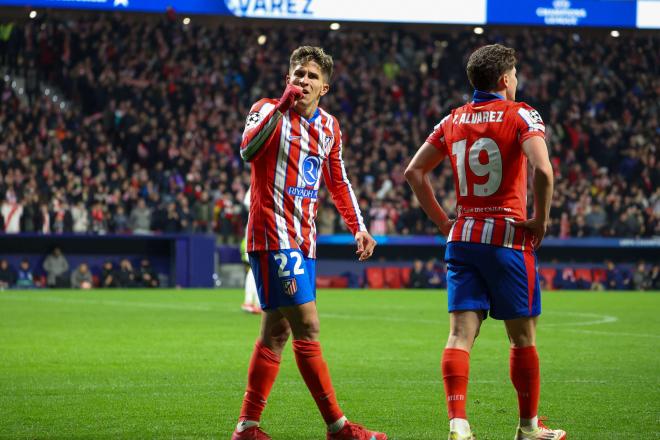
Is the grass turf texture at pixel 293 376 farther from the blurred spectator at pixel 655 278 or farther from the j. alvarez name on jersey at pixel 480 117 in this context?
the blurred spectator at pixel 655 278

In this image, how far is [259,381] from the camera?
6094 mm

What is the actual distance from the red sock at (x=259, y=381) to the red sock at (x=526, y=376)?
135cm

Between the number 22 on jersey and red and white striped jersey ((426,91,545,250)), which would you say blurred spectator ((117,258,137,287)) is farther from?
red and white striped jersey ((426,91,545,250))

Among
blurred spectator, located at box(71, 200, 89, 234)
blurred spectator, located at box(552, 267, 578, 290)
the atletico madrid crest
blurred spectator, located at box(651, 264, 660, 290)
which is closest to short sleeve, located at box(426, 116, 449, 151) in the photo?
the atletico madrid crest

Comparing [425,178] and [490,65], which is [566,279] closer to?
[425,178]

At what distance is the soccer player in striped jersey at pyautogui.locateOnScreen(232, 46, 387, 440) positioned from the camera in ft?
19.3

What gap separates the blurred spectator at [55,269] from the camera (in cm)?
2900

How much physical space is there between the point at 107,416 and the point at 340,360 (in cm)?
413

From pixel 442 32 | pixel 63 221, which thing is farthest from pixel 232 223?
pixel 442 32

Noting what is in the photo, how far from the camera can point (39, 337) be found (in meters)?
13.5

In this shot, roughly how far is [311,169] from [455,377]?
1.41 m

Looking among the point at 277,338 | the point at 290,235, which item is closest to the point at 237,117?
the point at 277,338

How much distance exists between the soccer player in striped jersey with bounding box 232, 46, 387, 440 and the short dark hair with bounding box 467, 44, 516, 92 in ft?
2.86

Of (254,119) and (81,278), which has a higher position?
(254,119)
